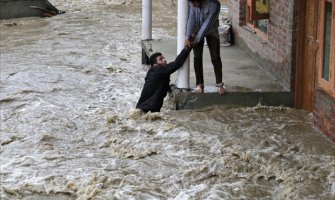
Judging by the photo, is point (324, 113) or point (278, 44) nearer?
point (324, 113)

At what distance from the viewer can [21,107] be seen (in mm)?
11117

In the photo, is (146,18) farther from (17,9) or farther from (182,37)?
(17,9)

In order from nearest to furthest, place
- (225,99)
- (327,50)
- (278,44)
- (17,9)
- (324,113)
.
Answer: (324,113) < (327,50) < (225,99) < (278,44) < (17,9)

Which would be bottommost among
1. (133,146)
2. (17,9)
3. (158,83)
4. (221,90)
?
(133,146)

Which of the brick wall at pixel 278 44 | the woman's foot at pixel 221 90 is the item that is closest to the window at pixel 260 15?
the brick wall at pixel 278 44

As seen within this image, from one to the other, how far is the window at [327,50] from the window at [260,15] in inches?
107

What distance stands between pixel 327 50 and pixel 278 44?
6.69ft

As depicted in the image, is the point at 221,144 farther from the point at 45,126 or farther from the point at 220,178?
the point at 45,126

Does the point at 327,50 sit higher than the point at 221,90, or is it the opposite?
the point at 327,50

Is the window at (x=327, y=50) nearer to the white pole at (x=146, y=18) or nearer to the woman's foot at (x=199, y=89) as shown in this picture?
the woman's foot at (x=199, y=89)

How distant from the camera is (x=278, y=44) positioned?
10789 mm

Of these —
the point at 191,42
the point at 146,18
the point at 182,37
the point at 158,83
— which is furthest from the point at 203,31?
the point at 146,18

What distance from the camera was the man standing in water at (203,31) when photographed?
9812 mm

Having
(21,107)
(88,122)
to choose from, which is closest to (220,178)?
(88,122)
